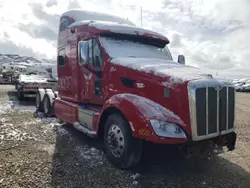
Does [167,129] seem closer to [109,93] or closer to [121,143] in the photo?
[121,143]

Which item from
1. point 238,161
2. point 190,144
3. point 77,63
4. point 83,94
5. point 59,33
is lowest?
point 238,161

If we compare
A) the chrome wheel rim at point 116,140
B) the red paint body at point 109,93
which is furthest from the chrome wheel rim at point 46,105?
the chrome wheel rim at point 116,140

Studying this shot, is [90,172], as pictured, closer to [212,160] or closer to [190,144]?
[190,144]

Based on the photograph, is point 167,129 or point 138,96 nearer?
point 167,129

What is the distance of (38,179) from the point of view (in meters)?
3.91

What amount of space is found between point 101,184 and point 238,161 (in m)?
2.96

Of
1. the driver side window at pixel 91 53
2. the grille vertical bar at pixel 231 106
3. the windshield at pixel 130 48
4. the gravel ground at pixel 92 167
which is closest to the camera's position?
the gravel ground at pixel 92 167

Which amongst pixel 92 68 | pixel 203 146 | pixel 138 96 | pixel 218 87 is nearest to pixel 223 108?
pixel 218 87

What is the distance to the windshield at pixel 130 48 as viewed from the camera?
5.28 metres

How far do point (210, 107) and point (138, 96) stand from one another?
1185 mm

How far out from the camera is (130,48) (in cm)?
551

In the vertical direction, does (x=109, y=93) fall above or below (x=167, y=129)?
above

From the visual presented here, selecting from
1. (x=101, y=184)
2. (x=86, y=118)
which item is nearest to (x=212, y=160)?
(x=101, y=184)

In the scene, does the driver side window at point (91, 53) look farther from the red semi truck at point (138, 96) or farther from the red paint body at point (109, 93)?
the red paint body at point (109, 93)
